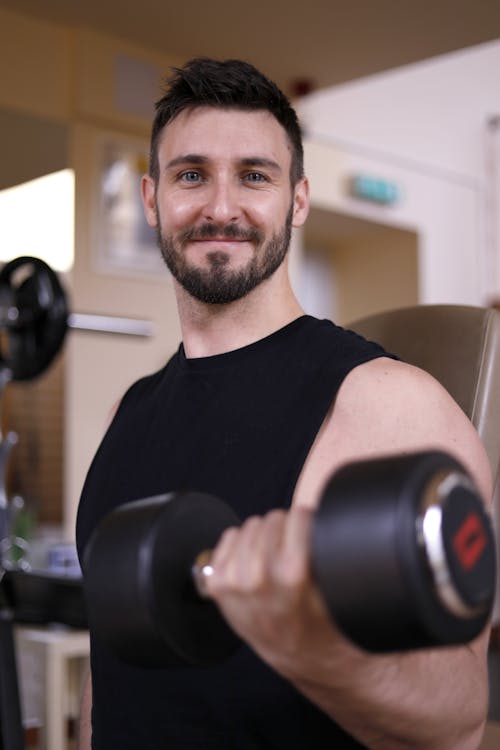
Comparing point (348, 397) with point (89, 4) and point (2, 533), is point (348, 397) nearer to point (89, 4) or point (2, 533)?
point (2, 533)

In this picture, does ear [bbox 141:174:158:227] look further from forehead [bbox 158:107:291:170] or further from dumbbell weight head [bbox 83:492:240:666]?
dumbbell weight head [bbox 83:492:240:666]

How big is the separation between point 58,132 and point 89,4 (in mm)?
461

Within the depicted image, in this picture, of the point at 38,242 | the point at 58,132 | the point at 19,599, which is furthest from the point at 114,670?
the point at 58,132

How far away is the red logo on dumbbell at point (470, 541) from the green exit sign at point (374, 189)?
437 centimetres

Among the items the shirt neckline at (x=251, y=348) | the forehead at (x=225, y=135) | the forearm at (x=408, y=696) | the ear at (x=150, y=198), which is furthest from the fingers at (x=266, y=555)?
the ear at (x=150, y=198)

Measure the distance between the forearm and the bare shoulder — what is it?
19cm

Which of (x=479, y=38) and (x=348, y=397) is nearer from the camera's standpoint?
(x=348, y=397)

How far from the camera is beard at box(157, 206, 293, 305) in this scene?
4.00 ft

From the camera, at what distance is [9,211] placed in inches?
132

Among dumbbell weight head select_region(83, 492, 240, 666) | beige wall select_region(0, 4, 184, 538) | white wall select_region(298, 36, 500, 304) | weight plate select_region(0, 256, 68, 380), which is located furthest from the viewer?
white wall select_region(298, 36, 500, 304)

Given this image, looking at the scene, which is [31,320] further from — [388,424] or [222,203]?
[388,424]

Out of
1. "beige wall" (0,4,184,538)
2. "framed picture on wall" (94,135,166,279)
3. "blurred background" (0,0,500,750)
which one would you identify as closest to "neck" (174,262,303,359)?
"blurred background" (0,0,500,750)

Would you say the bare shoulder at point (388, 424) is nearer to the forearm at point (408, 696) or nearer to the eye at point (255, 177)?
the forearm at point (408, 696)

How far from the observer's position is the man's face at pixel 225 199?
47.6 inches
